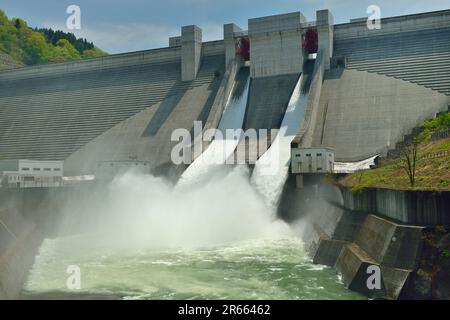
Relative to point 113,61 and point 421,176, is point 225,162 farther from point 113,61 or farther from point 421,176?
point 113,61

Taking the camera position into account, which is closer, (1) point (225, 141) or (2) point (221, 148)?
(2) point (221, 148)

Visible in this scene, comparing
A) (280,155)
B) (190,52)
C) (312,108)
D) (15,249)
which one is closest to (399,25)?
(312,108)

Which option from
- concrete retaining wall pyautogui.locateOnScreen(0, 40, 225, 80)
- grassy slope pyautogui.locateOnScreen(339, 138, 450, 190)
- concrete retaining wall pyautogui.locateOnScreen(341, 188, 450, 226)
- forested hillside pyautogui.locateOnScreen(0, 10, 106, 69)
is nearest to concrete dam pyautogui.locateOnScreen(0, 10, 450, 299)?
concrete retaining wall pyautogui.locateOnScreen(341, 188, 450, 226)

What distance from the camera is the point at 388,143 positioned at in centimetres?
3203

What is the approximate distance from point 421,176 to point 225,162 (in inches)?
686

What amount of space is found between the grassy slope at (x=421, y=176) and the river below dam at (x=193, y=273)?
4256 mm

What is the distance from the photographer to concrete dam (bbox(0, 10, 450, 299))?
17156 mm

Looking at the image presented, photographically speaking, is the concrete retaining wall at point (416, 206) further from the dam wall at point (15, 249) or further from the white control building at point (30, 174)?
the white control building at point (30, 174)

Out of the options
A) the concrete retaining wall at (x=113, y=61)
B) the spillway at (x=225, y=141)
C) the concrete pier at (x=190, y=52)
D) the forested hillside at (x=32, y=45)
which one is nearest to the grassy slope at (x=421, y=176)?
the spillway at (x=225, y=141)

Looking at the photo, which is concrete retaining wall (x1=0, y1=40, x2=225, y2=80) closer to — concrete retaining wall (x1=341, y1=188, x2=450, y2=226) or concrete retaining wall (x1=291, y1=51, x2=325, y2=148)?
concrete retaining wall (x1=291, y1=51, x2=325, y2=148)

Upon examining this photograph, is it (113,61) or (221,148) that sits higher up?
(113,61)

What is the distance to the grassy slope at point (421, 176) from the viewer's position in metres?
16.1

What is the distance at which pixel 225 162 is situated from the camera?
3353 cm
